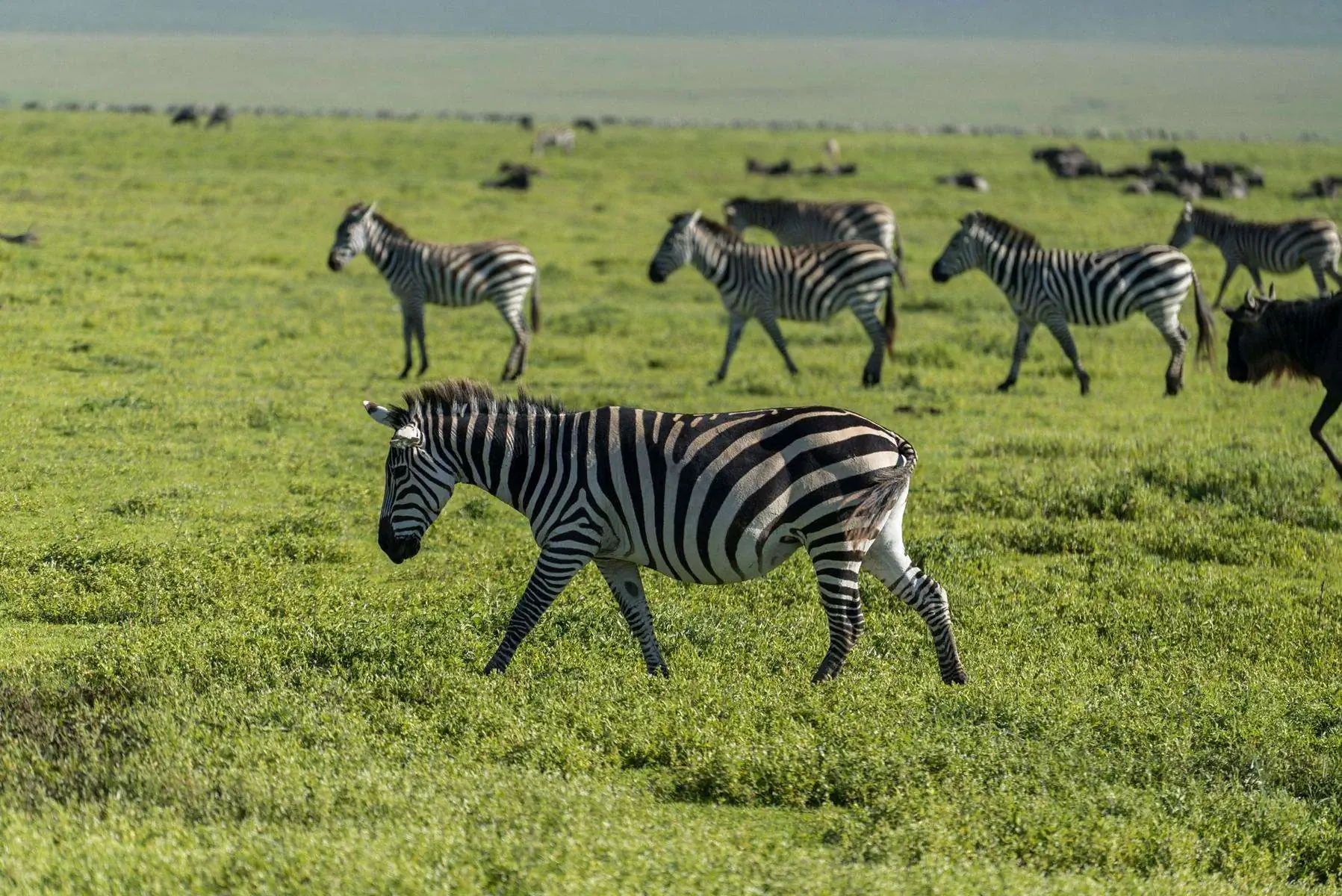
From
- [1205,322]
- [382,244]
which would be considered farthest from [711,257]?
[1205,322]

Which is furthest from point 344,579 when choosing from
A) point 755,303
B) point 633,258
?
point 633,258

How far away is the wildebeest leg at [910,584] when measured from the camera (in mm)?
7453

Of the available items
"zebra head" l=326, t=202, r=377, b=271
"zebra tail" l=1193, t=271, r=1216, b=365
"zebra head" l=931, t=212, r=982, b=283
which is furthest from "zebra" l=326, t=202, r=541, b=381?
"zebra tail" l=1193, t=271, r=1216, b=365

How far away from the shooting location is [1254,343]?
1246 cm

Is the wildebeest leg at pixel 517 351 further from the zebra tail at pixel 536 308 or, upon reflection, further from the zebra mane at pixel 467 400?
the zebra mane at pixel 467 400

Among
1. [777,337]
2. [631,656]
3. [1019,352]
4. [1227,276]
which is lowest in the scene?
[631,656]

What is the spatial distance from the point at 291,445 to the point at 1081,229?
2382 cm

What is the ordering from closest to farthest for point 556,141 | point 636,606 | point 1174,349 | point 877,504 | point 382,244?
point 877,504
point 636,606
point 1174,349
point 382,244
point 556,141

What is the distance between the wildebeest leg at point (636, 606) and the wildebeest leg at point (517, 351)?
377 inches

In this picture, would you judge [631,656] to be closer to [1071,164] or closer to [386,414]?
[386,414]

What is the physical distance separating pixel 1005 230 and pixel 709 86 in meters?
149

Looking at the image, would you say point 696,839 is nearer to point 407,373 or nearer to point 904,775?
point 904,775

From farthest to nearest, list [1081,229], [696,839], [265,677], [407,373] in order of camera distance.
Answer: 1. [1081,229]
2. [407,373]
3. [265,677]
4. [696,839]

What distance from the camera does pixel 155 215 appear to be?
29562mm
